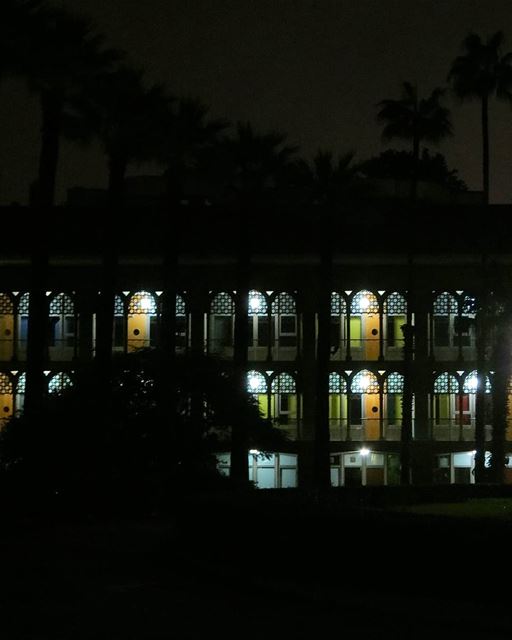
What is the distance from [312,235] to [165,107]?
74.8 feet

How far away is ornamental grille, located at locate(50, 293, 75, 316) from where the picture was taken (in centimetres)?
6225

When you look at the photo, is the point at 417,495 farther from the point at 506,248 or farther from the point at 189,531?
the point at 506,248

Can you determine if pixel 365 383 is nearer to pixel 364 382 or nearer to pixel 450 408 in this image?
pixel 364 382

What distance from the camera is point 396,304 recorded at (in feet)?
199

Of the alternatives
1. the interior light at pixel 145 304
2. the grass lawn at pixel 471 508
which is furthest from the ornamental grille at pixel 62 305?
the grass lawn at pixel 471 508

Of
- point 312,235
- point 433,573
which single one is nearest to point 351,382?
point 312,235

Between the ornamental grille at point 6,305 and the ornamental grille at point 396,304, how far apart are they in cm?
1807

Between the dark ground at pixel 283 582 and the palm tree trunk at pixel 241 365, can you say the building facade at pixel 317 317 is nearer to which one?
the palm tree trunk at pixel 241 365

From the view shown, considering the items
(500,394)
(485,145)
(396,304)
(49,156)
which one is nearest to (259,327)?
(396,304)

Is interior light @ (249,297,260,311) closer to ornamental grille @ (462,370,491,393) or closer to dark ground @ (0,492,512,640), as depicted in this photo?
ornamental grille @ (462,370,491,393)

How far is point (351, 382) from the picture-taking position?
60875 mm

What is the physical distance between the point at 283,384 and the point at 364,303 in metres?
5.50

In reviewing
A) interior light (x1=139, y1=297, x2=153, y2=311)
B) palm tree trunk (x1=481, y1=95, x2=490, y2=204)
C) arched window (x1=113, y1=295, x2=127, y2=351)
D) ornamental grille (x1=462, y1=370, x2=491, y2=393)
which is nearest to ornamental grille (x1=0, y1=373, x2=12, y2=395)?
arched window (x1=113, y1=295, x2=127, y2=351)

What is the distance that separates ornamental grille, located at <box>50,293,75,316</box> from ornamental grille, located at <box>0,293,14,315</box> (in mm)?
1969
